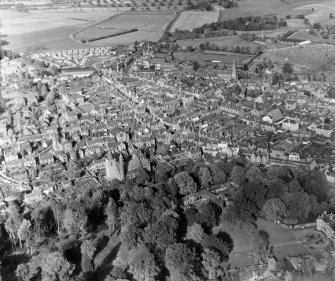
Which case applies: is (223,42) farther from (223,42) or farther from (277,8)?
(277,8)

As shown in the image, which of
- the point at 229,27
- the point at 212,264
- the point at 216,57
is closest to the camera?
the point at 212,264

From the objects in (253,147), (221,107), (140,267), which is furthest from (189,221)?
(221,107)

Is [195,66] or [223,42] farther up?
[195,66]

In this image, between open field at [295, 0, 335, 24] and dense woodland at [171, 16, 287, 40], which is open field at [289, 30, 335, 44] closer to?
dense woodland at [171, 16, 287, 40]

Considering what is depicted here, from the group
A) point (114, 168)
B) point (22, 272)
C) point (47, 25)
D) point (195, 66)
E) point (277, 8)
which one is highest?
point (277, 8)

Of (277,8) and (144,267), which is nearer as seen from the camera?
(144,267)

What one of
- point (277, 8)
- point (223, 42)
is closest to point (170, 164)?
point (223, 42)

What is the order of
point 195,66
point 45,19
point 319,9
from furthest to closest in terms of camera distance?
point 45,19, point 319,9, point 195,66

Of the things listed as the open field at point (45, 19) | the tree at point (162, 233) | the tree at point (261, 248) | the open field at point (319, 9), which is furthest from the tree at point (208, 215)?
the open field at point (45, 19)
